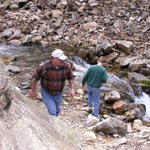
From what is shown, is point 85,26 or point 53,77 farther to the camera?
point 85,26

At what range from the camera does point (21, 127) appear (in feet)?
16.7

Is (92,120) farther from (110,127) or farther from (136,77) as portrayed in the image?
(136,77)

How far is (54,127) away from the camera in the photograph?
6.32 meters

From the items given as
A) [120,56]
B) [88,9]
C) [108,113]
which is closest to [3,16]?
[88,9]

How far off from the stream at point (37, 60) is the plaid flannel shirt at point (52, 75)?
5.32 meters

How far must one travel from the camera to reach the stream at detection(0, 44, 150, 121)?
13500mm

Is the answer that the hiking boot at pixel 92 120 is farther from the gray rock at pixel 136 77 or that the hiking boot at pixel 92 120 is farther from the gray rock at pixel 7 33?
the gray rock at pixel 7 33

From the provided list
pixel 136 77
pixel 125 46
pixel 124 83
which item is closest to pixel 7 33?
pixel 125 46

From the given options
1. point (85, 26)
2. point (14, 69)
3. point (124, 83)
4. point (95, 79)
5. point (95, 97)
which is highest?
point (95, 79)

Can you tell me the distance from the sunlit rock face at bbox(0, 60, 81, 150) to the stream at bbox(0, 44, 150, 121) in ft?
20.6

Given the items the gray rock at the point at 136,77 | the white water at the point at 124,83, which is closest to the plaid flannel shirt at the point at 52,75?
the white water at the point at 124,83

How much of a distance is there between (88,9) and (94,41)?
14.9ft

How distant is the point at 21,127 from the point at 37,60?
39.1 ft

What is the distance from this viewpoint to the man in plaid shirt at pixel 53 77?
6.55m
